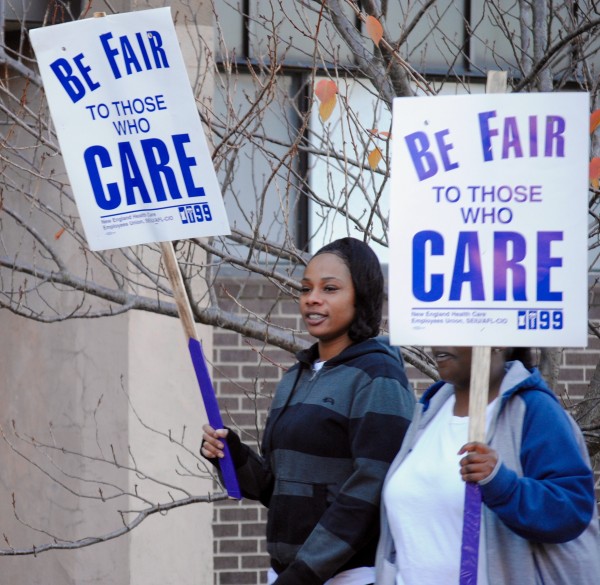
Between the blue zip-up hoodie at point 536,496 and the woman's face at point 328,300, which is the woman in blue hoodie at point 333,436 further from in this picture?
the blue zip-up hoodie at point 536,496

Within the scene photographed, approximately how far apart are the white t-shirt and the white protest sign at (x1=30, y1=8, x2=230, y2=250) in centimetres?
102

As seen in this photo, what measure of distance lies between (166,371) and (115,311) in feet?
6.91

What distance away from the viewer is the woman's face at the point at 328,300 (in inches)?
155

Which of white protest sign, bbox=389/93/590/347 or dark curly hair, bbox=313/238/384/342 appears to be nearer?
white protest sign, bbox=389/93/590/347

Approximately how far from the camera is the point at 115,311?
17.6 ft

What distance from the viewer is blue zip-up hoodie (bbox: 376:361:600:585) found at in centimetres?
309

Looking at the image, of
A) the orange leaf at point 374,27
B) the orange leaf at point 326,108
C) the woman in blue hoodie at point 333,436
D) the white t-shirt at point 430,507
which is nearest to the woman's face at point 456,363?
the white t-shirt at point 430,507

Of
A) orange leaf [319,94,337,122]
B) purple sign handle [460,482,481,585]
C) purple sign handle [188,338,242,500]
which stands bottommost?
purple sign handle [460,482,481,585]

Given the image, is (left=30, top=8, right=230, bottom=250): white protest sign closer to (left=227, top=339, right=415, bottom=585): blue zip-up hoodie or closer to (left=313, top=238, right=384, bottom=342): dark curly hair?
(left=313, top=238, right=384, bottom=342): dark curly hair

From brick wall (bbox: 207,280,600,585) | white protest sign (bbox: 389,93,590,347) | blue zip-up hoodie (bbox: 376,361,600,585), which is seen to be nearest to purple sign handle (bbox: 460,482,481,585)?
blue zip-up hoodie (bbox: 376,361,600,585)

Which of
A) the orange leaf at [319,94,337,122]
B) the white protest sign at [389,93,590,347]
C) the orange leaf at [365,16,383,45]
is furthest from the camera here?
the orange leaf at [319,94,337,122]

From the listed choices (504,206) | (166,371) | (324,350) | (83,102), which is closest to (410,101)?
(504,206)

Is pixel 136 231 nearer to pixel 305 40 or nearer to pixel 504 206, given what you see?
pixel 504 206

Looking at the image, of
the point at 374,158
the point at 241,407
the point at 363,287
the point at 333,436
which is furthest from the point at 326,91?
the point at 241,407
